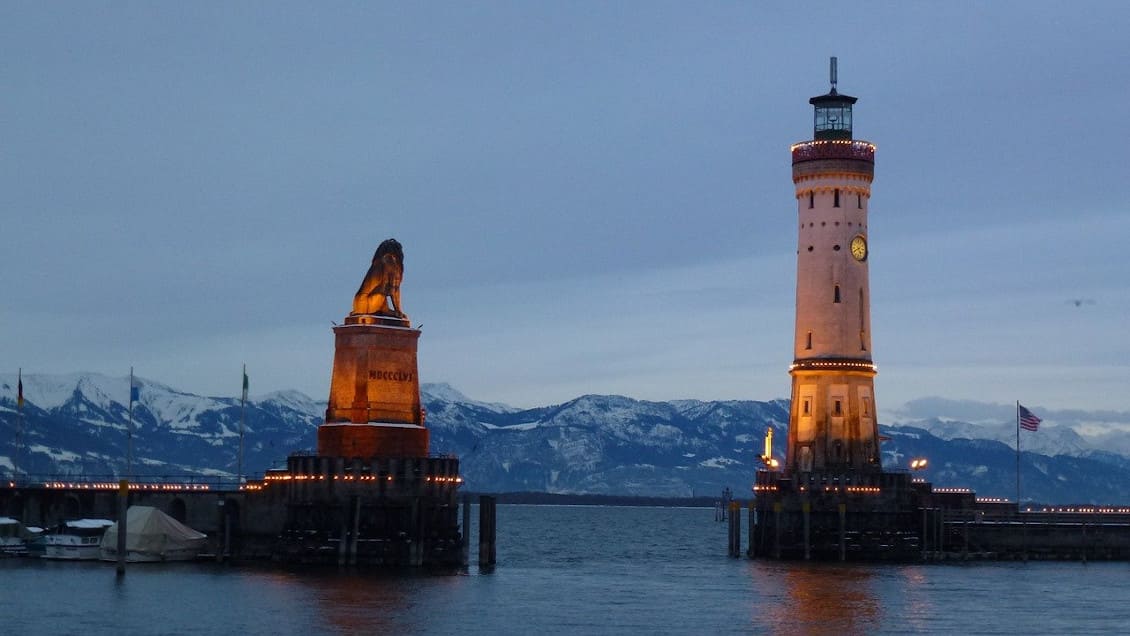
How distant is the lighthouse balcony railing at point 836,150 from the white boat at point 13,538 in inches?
2177

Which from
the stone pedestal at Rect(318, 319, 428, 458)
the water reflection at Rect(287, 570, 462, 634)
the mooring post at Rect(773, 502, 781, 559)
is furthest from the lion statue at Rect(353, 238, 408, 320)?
the mooring post at Rect(773, 502, 781, 559)

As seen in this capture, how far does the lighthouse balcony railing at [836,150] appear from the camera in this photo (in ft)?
421

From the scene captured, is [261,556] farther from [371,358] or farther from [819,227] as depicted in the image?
[819,227]

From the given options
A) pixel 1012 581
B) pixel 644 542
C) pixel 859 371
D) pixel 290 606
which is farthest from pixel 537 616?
pixel 644 542

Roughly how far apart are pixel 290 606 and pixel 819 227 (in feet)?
174

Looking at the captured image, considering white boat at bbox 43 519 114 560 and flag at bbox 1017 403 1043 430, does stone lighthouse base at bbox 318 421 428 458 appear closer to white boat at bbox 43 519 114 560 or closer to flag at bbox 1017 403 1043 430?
white boat at bbox 43 519 114 560

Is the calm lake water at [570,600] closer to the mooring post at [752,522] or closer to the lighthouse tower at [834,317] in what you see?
the mooring post at [752,522]

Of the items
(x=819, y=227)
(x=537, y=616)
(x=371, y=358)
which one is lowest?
(x=537, y=616)

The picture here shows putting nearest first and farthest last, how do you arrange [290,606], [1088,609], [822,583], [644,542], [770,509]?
[290,606], [1088,609], [822,583], [770,509], [644,542]

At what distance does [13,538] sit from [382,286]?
27.5m

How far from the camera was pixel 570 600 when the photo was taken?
99812mm

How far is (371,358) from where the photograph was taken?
109688mm

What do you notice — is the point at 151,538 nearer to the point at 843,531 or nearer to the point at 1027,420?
the point at 843,531

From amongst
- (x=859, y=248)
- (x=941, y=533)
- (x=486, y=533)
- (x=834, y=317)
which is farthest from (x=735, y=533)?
(x=486, y=533)
